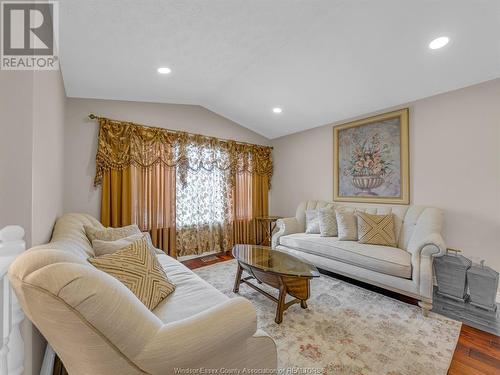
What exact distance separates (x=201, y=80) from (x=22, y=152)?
90.8 inches

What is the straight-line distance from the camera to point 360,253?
8.45 feet

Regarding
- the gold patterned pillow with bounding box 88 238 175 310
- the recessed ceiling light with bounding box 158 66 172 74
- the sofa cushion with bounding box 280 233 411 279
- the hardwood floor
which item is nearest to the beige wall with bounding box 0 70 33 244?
the gold patterned pillow with bounding box 88 238 175 310

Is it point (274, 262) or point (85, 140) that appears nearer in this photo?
point (274, 262)

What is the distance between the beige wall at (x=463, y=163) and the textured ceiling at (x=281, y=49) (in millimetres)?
227

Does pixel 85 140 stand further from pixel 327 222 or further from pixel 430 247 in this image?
pixel 430 247

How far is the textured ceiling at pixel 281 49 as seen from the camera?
173 cm

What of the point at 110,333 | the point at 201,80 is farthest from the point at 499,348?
the point at 201,80

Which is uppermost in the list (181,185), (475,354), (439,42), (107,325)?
(439,42)

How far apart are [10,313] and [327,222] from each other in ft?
10.5

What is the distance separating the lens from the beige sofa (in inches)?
24.9

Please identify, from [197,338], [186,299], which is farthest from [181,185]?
[197,338]

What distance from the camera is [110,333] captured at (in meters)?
0.69

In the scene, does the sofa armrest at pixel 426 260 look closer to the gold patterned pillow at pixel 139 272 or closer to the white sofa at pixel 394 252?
the white sofa at pixel 394 252

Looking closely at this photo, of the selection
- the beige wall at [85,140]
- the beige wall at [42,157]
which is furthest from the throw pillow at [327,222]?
the beige wall at [42,157]
